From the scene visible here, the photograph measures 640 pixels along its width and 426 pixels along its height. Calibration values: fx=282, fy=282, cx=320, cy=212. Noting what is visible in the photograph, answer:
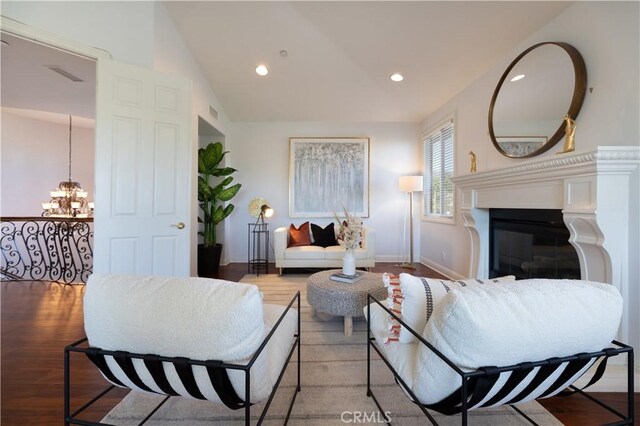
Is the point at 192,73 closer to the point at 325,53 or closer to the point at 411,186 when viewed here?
the point at 325,53

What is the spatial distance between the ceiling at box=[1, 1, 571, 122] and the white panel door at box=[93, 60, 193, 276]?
66 cm

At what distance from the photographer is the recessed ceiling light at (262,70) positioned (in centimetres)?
408

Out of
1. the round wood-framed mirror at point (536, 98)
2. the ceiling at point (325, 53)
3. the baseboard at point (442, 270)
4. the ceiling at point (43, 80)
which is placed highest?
the ceiling at point (325, 53)

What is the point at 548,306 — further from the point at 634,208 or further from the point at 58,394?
the point at 58,394

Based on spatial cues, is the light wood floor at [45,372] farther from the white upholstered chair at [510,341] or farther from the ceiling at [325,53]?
the ceiling at [325,53]

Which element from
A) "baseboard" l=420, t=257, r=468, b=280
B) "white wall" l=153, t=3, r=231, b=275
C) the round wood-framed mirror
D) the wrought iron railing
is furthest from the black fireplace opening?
the wrought iron railing

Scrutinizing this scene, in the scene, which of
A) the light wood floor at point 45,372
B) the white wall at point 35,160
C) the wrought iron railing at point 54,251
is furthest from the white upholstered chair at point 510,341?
the white wall at point 35,160

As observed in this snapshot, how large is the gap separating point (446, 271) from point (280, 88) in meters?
3.92

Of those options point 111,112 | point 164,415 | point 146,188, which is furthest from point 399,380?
point 111,112

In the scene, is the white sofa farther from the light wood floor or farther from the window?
the light wood floor

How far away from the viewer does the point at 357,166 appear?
17.9 feet

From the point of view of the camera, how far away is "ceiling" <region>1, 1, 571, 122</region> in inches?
116

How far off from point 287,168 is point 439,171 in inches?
109

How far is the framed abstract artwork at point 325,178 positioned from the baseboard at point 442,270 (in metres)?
1.41
